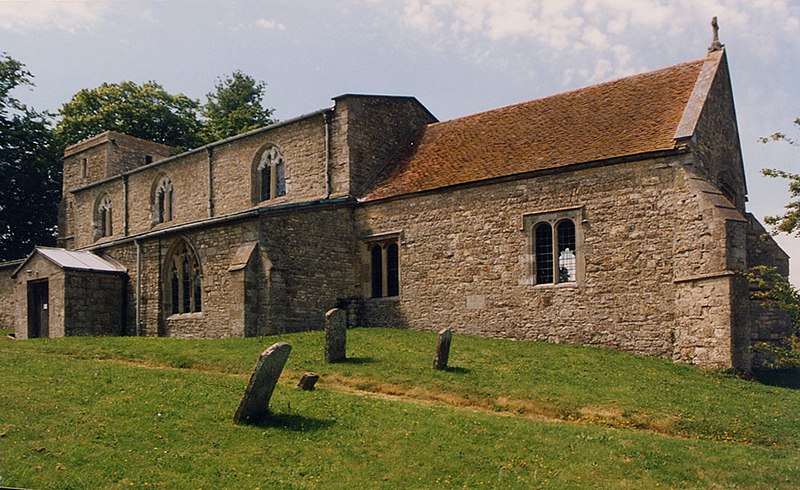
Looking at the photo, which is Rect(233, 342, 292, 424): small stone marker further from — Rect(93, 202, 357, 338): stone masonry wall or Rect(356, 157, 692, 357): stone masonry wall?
Rect(356, 157, 692, 357): stone masonry wall

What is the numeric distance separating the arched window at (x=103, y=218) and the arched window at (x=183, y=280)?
15.0 meters

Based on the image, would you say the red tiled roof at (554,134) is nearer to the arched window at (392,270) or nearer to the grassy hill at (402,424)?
the arched window at (392,270)

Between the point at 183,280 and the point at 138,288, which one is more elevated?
the point at 183,280

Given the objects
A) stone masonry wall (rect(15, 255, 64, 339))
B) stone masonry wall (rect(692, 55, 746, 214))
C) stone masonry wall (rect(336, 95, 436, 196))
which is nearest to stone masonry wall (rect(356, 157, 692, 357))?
stone masonry wall (rect(336, 95, 436, 196))

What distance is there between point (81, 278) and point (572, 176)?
63.2ft

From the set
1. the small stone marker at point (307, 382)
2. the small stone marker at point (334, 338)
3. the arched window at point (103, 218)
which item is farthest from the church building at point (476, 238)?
the arched window at point (103, 218)

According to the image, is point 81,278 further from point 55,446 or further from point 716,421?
point 716,421

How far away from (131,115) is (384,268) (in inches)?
1386

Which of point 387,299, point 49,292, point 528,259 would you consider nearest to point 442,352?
point 528,259

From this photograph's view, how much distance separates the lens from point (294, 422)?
14.0m

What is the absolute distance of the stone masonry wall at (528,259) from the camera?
22.0 metres

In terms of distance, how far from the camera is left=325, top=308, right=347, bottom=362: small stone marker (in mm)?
19484

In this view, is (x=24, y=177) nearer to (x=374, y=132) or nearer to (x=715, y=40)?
(x=374, y=132)

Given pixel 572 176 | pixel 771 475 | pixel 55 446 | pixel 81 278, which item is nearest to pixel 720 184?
pixel 572 176
